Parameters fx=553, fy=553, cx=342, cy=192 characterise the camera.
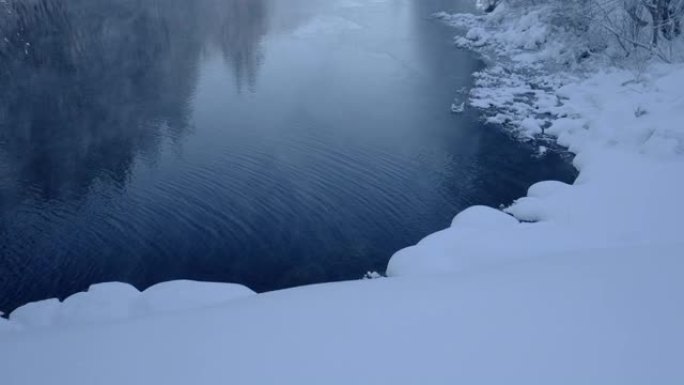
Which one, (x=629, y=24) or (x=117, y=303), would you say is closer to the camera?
(x=117, y=303)

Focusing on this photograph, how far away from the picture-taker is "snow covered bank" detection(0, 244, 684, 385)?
5461mm

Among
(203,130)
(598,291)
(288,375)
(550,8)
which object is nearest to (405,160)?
(203,130)

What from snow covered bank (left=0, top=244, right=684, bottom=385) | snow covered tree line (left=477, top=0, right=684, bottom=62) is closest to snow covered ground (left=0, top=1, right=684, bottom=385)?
snow covered bank (left=0, top=244, right=684, bottom=385)

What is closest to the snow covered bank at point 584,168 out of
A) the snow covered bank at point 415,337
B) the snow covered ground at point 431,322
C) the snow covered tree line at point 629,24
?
the snow covered ground at point 431,322

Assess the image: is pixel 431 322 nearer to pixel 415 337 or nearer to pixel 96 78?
pixel 415 337

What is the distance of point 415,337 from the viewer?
6.11m

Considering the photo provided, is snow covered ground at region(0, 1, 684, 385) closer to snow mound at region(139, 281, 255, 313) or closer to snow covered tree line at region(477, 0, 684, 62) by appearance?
snow mound at region(139, 281, 255, 313)

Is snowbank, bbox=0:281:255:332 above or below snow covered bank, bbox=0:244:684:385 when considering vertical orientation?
below

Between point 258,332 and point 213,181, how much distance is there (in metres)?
9.16

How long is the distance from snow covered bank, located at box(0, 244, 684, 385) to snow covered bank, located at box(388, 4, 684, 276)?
2243 mm

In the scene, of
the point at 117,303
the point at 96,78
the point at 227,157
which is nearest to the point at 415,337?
the point at 117,303

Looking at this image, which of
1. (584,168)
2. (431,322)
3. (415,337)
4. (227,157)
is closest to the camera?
(415,337)

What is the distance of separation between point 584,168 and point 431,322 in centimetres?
1029

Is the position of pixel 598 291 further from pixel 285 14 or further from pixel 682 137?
pixel 285 14
